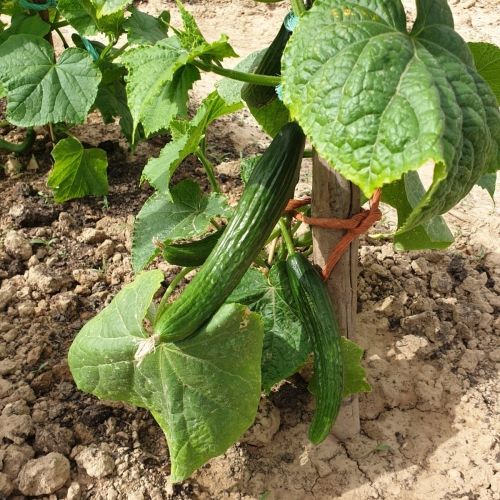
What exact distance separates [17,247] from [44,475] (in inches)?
42.2

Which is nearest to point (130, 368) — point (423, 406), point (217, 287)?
point (217, 287)

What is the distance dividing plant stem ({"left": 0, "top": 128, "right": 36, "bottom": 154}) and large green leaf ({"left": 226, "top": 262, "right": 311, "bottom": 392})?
65.5 inches

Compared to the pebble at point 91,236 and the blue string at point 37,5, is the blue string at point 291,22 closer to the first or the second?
the pebble at point 91,236

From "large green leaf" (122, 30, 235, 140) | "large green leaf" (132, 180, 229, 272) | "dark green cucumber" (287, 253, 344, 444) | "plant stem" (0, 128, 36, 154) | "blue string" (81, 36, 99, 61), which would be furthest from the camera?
"plant stem" (0, 128, 36, 154)

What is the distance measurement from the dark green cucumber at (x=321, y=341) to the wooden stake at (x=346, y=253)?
0.09 metres

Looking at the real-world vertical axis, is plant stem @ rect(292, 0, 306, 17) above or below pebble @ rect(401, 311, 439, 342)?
above

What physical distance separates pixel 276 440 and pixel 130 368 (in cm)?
63

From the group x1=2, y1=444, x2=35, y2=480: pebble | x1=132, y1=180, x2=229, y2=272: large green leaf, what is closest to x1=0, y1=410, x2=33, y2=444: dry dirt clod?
x1=2, y1=444, x2=35, y2=480: pebble

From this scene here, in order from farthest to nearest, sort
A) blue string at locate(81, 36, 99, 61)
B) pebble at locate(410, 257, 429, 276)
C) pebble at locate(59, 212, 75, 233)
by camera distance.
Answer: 1. blue string at locate(81, 36, 99, 61)
2. pebble at locate(59, 212, 75, 233)
3. pebble at locate(410, 257, 429, 276)

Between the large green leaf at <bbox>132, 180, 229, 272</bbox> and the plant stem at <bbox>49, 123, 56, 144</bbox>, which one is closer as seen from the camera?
the large green leaf at <bbox>132, 180, 229, 272</bbox>

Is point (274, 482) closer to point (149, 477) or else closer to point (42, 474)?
point (149, 477)

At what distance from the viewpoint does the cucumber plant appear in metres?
1.21

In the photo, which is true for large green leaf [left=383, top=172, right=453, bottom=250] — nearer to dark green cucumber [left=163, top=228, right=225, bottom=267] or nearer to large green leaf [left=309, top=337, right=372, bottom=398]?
large green leaf [left=309, top=337, right=372, bottom=398]

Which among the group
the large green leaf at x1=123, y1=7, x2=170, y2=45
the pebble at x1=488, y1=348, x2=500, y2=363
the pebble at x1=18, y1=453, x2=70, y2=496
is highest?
the large green leaf at x1=123, y1=7, x2=170, y2=45
